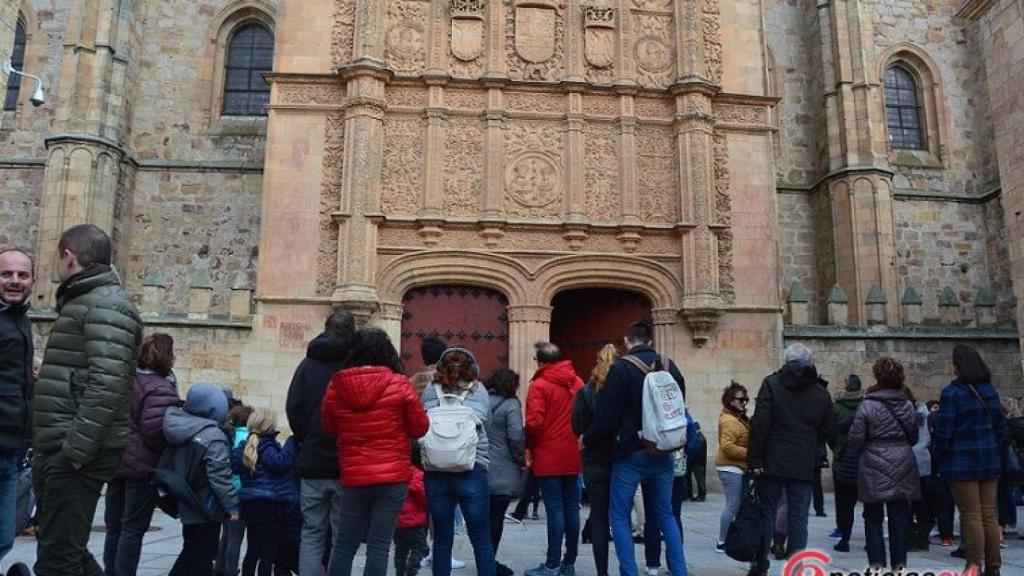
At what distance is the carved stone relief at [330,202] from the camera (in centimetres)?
1315

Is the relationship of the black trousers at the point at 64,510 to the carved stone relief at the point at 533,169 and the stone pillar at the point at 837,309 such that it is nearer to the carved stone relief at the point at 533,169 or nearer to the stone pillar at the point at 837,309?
the carved stone relief at the point at 533,169

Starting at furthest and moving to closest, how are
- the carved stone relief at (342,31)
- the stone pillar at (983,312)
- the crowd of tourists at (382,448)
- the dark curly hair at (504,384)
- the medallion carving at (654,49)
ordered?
the stone pillar at (983,312) → the medallion carving at (654,49) → the carved stone relief at (342,31) → the dark curly hair at (504,384) → the crowd of tourists at (382,448)

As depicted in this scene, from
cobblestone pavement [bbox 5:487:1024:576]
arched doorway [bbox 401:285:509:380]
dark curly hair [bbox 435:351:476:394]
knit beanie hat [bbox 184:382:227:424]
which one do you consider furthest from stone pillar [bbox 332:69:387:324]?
knit beanie hat [bbox 184:382:227:424]

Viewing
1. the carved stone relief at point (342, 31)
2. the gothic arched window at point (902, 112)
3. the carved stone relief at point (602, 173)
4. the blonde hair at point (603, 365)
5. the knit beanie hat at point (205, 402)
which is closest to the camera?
the knit beanie hat at point (205, 402)

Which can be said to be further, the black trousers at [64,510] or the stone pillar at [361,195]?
the stone pillar at [361,195]

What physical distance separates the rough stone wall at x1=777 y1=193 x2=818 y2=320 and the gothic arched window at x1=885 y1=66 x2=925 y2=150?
385cm

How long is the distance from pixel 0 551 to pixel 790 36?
2209 centimetres

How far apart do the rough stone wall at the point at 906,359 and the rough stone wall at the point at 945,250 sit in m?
6.53

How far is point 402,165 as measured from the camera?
1366 centimetres

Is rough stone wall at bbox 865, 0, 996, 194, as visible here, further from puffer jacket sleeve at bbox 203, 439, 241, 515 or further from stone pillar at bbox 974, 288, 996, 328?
puffer jacket sleeve at bbox 203, 439, 241, 515

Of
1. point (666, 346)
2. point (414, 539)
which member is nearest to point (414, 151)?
point (666, 346)

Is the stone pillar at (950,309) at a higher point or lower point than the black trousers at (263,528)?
higher

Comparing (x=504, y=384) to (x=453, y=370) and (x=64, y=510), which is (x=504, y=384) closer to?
(x=453, y=370)

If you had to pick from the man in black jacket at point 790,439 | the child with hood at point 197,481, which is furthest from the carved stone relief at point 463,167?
the child with hood at point 197,481
